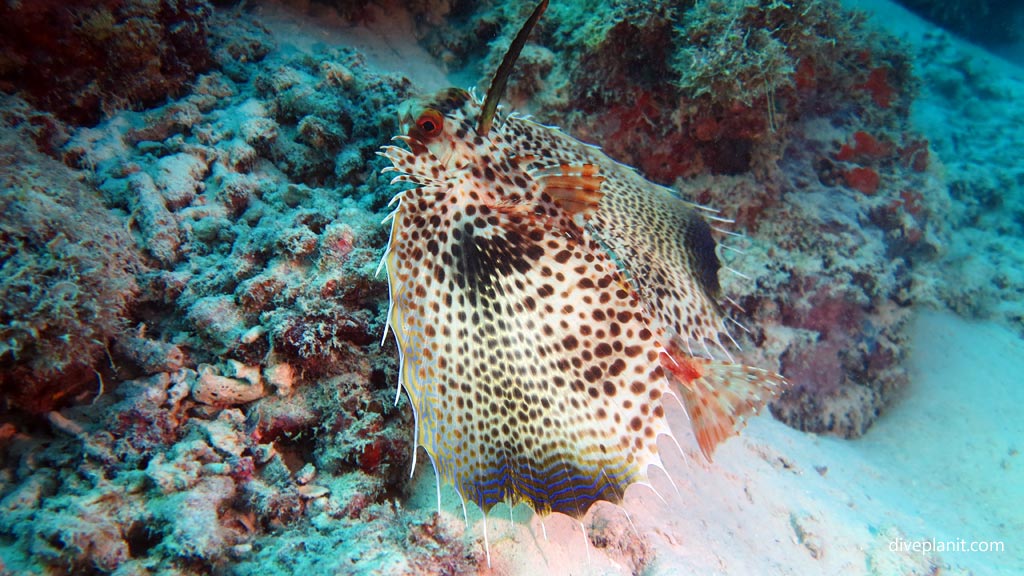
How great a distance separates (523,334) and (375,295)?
1058mm

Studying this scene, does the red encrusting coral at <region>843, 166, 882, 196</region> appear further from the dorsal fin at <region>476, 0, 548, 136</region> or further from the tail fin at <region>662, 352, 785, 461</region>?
the dorsal fin at <region>476, 0, 548, 136</region>

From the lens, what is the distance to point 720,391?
3256mm

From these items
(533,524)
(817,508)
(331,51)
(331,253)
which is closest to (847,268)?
(817,508)

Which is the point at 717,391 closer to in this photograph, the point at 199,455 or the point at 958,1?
the point at 199,455

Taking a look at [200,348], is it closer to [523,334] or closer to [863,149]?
[523,334]

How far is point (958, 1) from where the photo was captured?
17641 millimetres

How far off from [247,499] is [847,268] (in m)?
6.73

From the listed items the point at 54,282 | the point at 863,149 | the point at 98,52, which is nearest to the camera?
the point at 54,282

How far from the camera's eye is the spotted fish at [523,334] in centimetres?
272

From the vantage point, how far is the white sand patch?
3.03 metres

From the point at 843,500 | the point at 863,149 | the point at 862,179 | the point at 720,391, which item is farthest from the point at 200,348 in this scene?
the point at 863,149

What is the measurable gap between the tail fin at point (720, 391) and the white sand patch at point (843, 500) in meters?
0.49

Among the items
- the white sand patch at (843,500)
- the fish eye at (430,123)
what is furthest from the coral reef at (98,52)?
the white sand patch at (843,500)

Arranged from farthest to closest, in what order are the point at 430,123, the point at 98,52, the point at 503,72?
the point at 98,52 → the point at 430,123 → the point at 503,72
